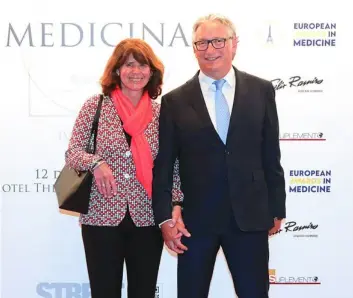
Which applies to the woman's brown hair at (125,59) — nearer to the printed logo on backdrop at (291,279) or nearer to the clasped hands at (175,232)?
the clasped hands at (175,232)

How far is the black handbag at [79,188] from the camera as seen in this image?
222 centimetres

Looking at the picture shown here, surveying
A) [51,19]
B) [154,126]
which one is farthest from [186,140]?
[51,19]

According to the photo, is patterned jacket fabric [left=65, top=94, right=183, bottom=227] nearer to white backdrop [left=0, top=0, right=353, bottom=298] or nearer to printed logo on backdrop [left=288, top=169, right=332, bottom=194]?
white backdrop [left=0, top=0, right=353, bottom=298]

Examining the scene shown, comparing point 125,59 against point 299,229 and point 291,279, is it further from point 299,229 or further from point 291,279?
point 291,279

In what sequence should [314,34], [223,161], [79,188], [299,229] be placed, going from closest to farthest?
1. [223,161]
2. [79,188]
3. [314,34]
4. [299,229]

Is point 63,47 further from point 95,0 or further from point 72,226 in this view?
point 72,226

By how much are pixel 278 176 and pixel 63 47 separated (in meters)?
1.48

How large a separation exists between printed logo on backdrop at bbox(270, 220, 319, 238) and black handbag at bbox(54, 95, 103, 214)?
4.30 ft

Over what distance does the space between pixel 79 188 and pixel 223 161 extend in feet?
1.97

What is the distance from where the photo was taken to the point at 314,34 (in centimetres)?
299

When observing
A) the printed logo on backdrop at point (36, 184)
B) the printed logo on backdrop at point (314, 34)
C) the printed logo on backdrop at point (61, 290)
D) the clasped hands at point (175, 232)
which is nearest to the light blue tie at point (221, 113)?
the clasped hands at point (175, 232)

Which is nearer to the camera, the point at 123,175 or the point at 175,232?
the point at 175,232

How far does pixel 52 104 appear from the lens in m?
3.04

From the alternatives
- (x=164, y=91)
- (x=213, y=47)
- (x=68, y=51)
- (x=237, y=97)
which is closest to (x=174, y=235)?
(x=237, y=97)
